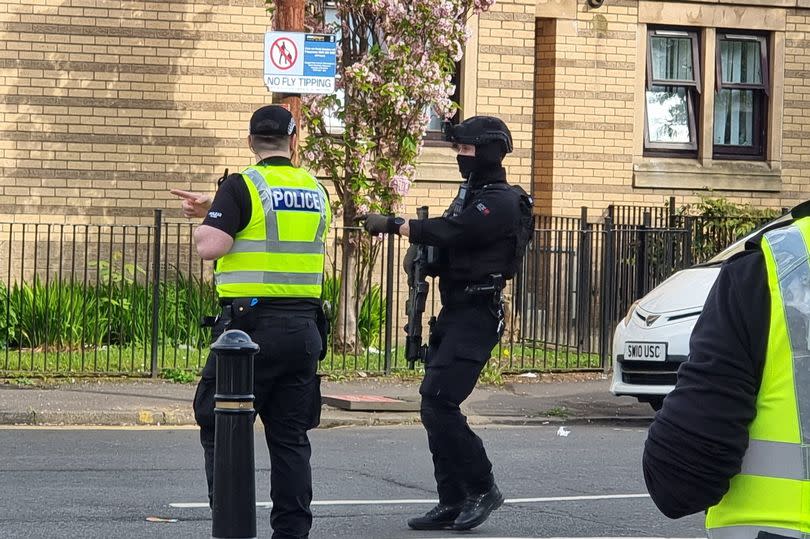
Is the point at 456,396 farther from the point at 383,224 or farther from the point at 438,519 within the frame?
the point at 383,224

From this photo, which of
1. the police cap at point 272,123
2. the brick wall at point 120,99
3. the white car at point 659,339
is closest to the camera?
the police cap at point 272,123

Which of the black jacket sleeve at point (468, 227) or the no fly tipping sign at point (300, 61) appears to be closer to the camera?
the black jacket sleeve at point (468, 227)

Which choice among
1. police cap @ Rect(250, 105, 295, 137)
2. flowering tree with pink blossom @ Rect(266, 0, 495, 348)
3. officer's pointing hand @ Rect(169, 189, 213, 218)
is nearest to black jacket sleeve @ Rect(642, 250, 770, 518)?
police cap @ Rect(250, 105, 295, 137)

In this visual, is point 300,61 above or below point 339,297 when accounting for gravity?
above

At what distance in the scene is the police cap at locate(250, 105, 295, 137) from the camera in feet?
19.2

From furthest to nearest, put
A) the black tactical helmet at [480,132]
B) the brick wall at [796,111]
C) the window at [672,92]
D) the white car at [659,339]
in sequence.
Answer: the brick wall at [796,111] → the window at [672,92] → the white car at [659,339] → the black tactical helmet at [480,132]

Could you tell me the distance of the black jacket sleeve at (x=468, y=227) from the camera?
6.63 metres

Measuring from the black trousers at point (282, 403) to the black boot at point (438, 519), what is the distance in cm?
115

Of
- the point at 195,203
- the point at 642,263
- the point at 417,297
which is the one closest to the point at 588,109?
the point at 642,263

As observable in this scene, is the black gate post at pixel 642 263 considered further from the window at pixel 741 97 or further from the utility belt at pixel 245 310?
the utility belt at pixel 245 310

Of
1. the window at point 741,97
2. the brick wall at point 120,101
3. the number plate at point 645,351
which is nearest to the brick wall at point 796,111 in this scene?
the window at point 741,97

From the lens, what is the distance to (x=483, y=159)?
6.84 meters

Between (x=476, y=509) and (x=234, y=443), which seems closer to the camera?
(x=234, y=443)

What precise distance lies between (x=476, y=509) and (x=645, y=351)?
4.04 metres
